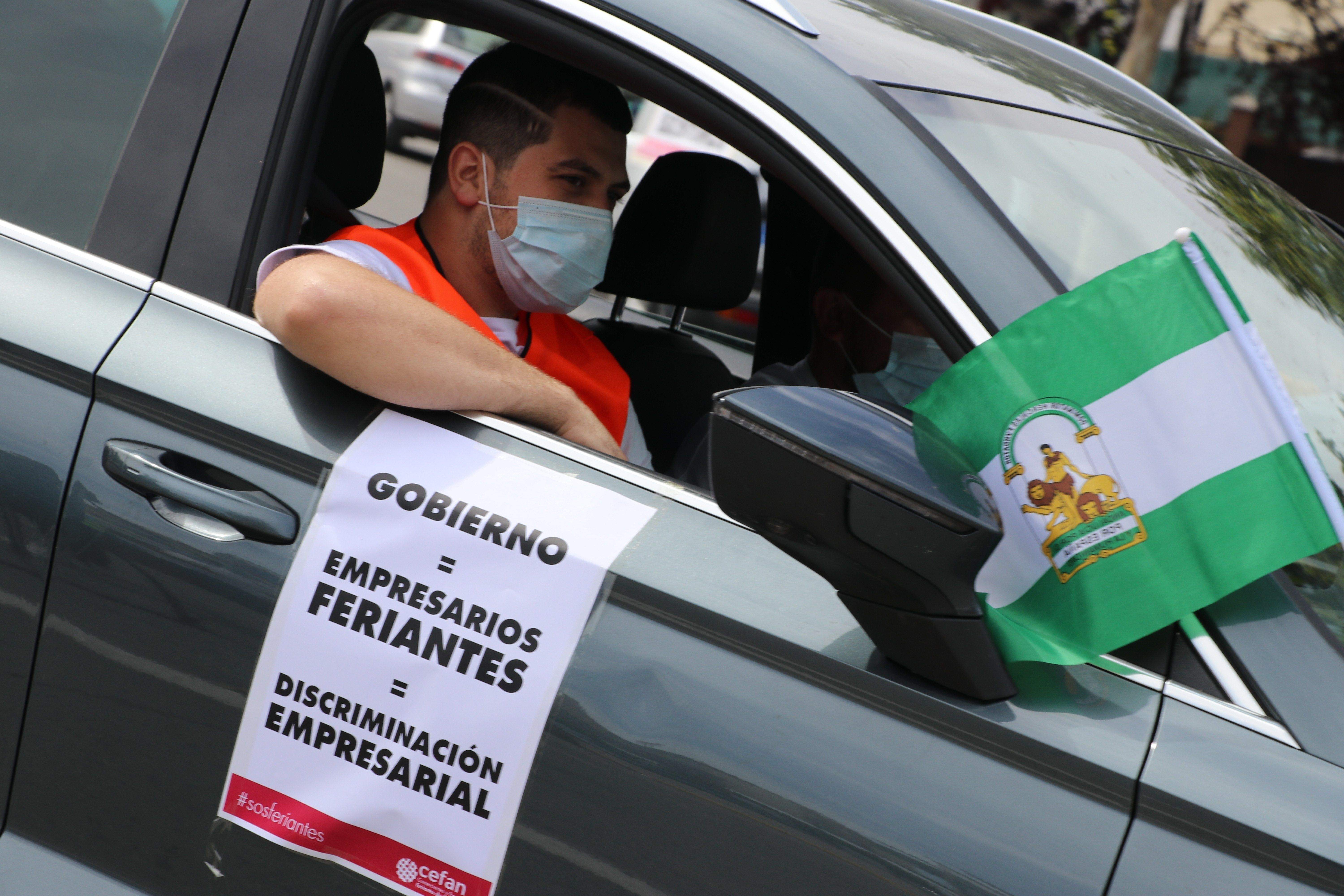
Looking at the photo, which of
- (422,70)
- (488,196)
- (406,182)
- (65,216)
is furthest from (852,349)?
(422,70)

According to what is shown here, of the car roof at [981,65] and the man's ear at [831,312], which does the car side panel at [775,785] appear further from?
the man's ear at [831,312]

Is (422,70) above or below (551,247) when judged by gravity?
above

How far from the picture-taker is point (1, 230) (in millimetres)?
1743

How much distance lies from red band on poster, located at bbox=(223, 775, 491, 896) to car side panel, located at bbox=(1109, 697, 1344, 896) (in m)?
0.70

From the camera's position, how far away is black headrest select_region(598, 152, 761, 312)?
8.15 ft

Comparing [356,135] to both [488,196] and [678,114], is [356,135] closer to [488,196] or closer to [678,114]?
[488,196]

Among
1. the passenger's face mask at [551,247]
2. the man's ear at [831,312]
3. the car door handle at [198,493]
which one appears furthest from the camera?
the man's ear at [831,312]

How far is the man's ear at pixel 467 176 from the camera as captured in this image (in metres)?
2.22

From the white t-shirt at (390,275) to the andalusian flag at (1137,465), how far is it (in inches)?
20.3

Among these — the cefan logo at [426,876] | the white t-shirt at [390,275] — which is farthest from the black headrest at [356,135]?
the cefan logo at [426,876]

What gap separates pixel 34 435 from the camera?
5.23 ft

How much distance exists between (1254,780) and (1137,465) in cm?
32

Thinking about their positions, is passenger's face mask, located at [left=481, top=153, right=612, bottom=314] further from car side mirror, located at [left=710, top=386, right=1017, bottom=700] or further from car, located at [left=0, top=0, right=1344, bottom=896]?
car side mirror, located at [left=710, top=386, right=1017, bottom=700]

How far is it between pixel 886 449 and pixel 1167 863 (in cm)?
48
